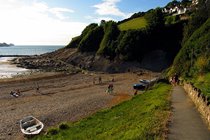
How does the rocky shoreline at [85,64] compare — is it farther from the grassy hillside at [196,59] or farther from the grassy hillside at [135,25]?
the grassy hillside at [196,59]

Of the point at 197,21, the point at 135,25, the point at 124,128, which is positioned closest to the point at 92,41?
the point at 135,25

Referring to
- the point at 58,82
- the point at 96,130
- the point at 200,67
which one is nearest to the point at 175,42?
the point at 58,82

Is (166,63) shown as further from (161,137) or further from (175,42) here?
(161,137)

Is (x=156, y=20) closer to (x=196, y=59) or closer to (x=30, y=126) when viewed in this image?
(x=196, y=59)

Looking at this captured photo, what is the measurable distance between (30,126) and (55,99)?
1937 cm

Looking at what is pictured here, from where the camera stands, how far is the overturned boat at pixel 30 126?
30305mm

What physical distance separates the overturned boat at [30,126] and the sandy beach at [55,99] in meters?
0.61

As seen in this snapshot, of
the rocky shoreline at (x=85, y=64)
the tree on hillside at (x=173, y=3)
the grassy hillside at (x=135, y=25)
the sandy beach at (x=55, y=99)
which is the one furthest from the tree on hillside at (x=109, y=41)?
the tree on hillside at (x=173, y=3)

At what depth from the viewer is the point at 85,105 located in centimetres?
4469

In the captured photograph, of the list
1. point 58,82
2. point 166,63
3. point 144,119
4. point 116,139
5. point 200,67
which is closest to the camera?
point 116,139

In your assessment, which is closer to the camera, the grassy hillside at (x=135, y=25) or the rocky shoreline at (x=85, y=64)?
the rocky shoreline at (x=85, y=64)

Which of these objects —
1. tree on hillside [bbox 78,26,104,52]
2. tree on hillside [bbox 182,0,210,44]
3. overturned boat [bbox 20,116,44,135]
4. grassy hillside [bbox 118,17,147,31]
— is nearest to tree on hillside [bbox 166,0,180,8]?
grassy hillside [bbox 118,17,147,31]

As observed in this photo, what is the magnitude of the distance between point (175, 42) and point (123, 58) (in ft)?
49.0

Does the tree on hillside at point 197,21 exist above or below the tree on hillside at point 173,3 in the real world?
below
